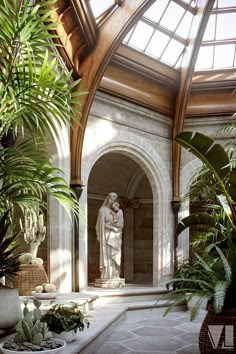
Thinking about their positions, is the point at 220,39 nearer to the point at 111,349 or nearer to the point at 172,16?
the point at 172,16

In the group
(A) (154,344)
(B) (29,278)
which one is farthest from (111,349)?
(B) (29,278)

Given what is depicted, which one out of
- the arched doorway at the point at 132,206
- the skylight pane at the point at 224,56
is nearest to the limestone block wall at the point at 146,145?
the skylight pane at the point at 224,56

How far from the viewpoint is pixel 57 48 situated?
7770 mm

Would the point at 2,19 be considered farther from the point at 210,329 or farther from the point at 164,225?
the point at 164,225

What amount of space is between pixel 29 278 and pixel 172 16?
6.99 m

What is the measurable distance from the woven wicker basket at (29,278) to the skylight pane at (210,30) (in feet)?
24.1

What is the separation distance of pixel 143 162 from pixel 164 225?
1.72 meters

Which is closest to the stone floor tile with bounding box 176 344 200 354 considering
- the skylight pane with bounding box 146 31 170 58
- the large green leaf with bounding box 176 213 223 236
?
the large green leaf with bounding box 176 213 223 236

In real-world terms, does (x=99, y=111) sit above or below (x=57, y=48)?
below

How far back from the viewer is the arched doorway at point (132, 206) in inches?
538

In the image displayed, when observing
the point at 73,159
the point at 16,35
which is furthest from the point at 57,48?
the point at 16,35

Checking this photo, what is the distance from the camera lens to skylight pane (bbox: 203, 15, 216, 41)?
1060 cm

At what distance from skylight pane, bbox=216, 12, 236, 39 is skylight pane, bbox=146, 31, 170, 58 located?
133 centimetres

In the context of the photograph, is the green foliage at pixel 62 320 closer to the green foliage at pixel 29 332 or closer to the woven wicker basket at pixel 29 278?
the green foliage at pixel 29 332
